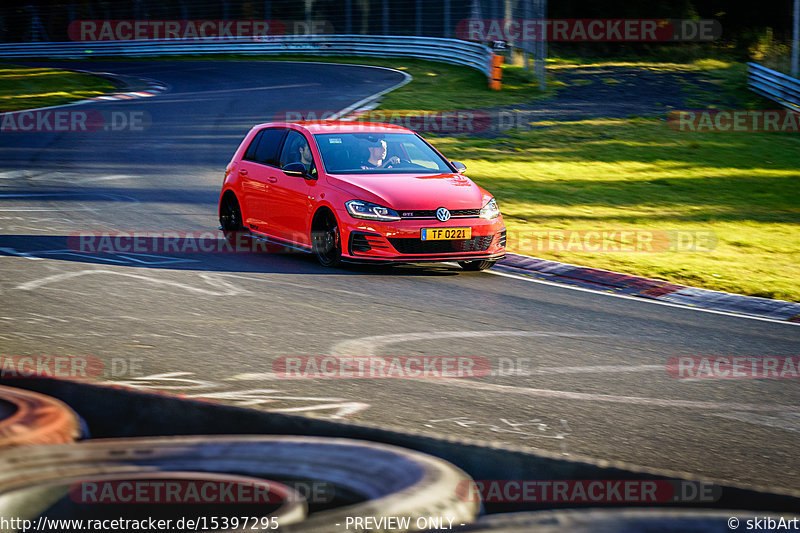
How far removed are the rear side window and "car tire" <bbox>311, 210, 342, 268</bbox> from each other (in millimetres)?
1343

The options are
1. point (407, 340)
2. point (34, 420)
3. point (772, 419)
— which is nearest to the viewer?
point (34, 420)

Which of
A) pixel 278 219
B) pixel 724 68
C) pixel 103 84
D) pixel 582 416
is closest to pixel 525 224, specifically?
pixel 278 219

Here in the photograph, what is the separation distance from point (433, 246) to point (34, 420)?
7024mm

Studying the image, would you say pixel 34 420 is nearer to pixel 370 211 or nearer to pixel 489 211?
pixel 370 211

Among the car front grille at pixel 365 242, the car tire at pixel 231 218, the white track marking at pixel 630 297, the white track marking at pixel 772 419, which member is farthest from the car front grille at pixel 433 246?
the white track marking at pixel 772 419

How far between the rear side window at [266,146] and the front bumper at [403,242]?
197 centimetres

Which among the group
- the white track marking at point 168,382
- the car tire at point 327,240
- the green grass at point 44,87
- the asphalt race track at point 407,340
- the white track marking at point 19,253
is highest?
the green grass at point 44,87

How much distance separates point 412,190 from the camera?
11.5m

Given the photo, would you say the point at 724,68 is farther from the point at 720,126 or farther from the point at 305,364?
the point at 305,364

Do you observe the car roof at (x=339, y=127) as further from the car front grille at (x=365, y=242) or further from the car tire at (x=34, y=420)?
the car tire at (x=34, y=420)

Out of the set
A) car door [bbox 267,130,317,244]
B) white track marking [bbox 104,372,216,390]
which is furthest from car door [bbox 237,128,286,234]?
white track marking [bbox 104,372,216,390]

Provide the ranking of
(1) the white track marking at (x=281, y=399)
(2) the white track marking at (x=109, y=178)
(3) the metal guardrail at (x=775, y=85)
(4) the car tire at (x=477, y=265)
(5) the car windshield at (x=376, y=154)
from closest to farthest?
(1) the white track marking at (x=281, y=399) → (4) the car tire at (x=477, y=265) → (5) the car windshield at (x=376, y=154) → (2) the white track marking at (x=109, y=178) → (3) the metal guardrail at (x=775, y=85)

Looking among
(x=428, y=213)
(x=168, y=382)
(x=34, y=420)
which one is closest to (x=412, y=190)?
(x=428, y=213)

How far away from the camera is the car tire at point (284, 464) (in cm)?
370
